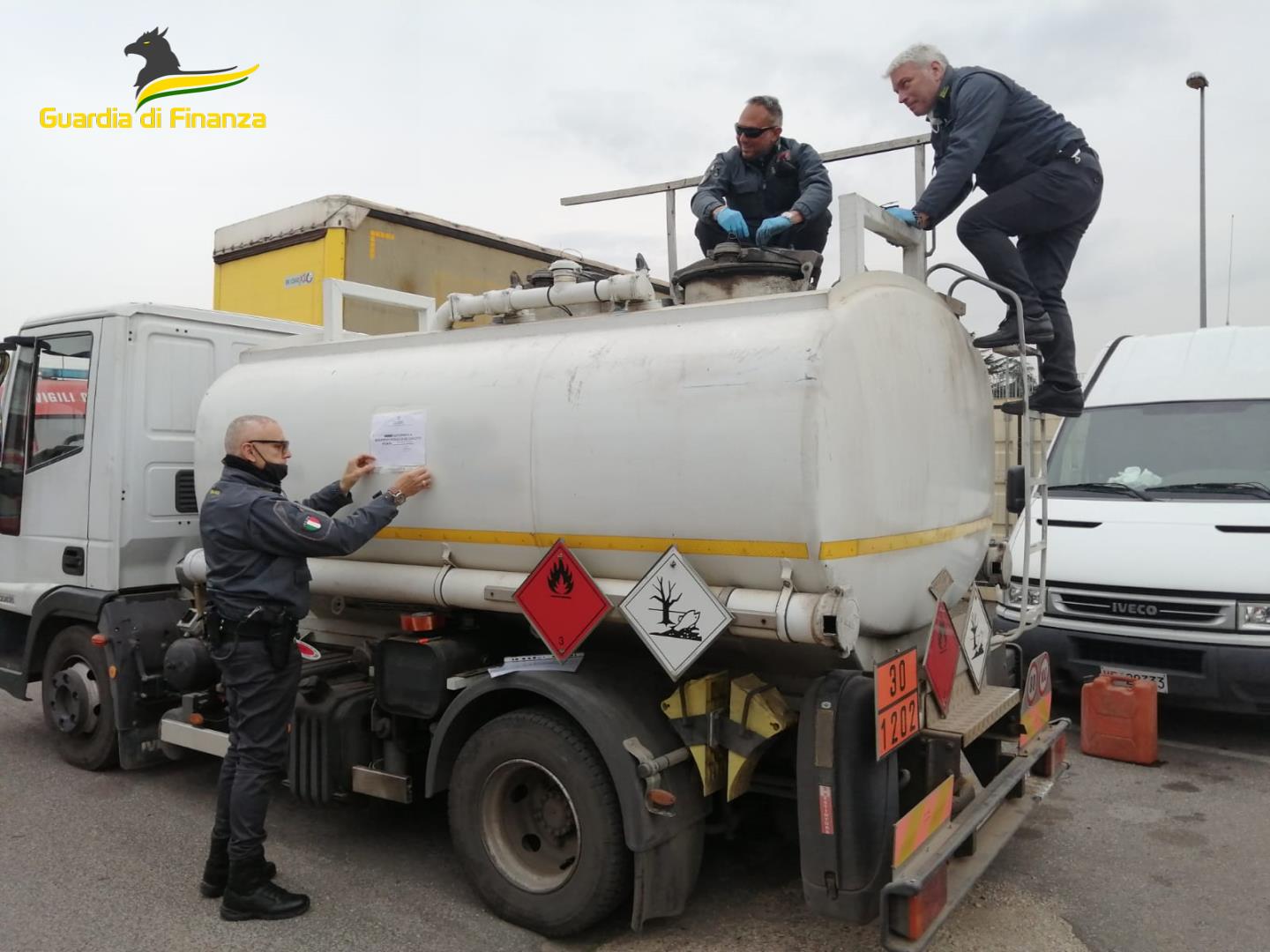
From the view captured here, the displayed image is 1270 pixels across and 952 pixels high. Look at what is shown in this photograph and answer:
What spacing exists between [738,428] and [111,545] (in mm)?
3827

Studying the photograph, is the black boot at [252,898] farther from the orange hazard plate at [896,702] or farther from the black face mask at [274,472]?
the orange hazard plate at [896,702]

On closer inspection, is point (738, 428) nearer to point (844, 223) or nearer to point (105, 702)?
point (844, 223)

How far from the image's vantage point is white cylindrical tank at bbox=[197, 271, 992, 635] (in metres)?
3.29

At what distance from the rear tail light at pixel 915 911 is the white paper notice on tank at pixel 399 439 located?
8.20 feet

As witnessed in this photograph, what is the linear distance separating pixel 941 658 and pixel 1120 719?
2.72 m

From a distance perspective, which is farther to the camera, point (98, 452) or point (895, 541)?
point (98, 452)

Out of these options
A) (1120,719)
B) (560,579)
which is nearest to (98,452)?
(560,579)

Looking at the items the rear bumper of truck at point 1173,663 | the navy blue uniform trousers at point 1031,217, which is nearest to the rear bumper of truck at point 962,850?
the rear bumper of truck at point 1173,663

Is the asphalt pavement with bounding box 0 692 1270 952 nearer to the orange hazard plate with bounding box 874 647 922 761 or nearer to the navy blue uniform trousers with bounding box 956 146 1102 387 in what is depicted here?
the orange hazard plate with bounding box 874 647 922 761

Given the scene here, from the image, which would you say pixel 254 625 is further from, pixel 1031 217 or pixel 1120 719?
pixel 1120 719

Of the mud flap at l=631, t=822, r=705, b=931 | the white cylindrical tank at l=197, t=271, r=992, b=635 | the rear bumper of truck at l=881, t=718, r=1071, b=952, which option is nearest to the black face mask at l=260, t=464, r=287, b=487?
the white cylindrical tank at l=197, t=271, r=992, b=635

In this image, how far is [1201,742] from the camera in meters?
6.21

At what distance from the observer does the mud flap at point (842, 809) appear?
3.20 metres

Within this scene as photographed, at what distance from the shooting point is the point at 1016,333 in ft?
15.6
